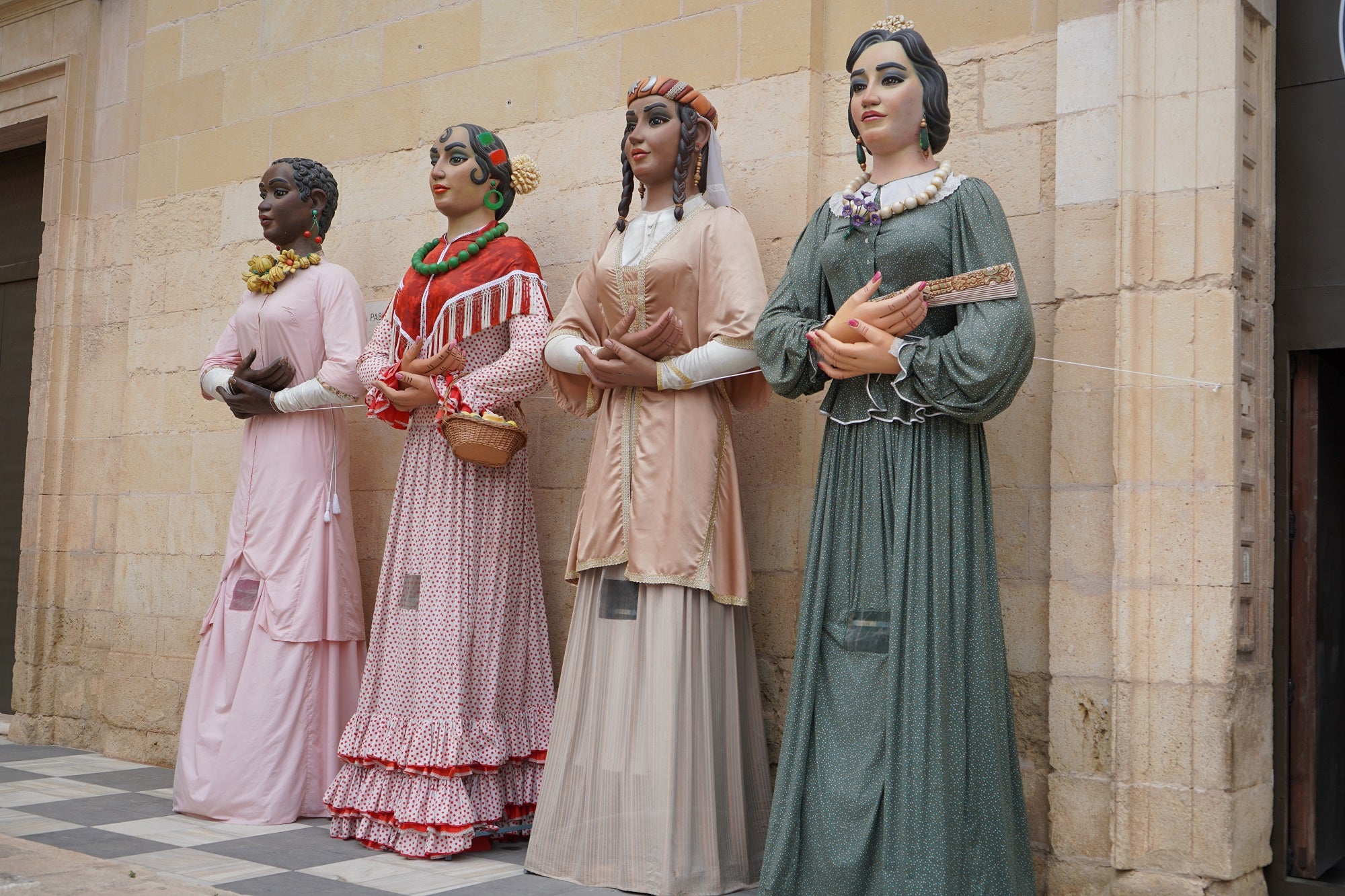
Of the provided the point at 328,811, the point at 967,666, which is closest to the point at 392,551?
the point at 328,811

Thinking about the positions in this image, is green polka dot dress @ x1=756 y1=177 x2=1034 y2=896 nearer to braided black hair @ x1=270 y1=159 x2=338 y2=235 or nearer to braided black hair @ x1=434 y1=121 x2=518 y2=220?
braided black hair @ x1=434 y1=121 x2=518 y2=220

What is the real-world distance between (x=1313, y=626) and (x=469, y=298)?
8.69 feet

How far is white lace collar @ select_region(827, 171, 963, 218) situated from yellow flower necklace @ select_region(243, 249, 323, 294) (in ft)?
7.79

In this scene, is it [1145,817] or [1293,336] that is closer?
[1145,817]

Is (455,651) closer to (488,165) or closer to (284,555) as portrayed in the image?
(284,555)

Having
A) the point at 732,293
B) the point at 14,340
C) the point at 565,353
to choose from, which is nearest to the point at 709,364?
the point at 732,293

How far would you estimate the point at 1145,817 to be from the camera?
3143 mm

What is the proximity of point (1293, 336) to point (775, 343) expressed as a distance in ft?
4.40

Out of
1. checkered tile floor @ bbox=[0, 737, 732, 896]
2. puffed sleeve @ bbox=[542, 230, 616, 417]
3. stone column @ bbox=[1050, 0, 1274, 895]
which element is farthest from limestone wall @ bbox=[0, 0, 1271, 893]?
checkered tile floor @ bbox=[0, 737, 732, 896]

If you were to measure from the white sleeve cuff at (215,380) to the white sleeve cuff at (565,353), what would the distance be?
150cm

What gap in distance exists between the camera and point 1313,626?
338 cm

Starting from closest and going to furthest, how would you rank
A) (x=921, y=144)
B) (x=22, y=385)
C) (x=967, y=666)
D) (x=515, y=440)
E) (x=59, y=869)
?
(x=967, y=666)
(x=921, y=144)
(x=59, y=869)
(x=515, y=440)
(x=22, y=385)

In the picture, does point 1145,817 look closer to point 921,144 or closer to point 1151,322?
point 1151,322

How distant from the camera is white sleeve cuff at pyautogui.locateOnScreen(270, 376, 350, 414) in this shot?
15.0 ft
